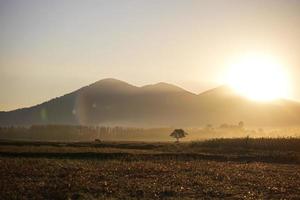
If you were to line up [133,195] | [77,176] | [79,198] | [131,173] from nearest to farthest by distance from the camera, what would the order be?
1. [79,198]
2. [133,195]
3. [77,176]
4. [131,173]

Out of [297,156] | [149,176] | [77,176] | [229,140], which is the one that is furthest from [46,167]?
[229,140]

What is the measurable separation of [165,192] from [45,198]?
7047 millimetres

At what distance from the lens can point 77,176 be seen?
111 feet

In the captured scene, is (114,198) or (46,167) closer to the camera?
(114,198)

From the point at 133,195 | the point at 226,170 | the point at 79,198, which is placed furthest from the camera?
the point at 226,170

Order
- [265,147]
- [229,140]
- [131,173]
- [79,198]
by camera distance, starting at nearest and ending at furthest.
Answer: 1. [79,198]
2. [131,173]
3. [265,147]
4. [229,140]

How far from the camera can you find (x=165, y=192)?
27938mm

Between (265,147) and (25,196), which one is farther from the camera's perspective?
(265,147)

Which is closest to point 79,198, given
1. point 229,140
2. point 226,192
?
point 226,192

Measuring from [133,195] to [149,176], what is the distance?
27.9 ft

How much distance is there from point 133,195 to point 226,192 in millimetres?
5771

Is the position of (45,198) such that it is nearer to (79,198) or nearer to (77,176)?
(79,198)

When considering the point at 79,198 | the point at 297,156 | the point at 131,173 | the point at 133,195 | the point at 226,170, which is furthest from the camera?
the point at 297,156

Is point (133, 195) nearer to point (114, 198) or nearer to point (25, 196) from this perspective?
point (114, 198)
